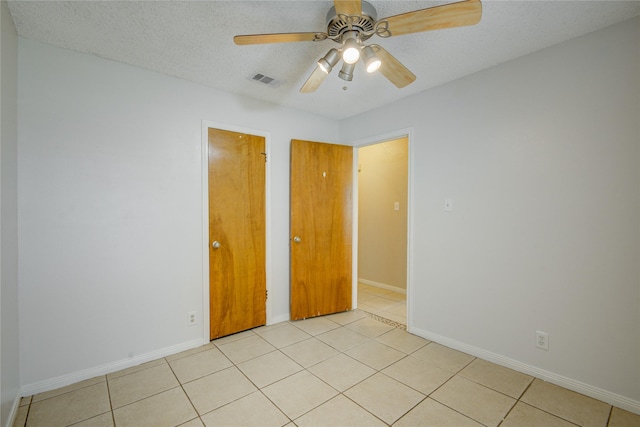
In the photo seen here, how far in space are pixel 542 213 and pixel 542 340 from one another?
0.94 metres

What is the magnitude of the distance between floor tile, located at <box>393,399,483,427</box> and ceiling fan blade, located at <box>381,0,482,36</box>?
7.17 feet

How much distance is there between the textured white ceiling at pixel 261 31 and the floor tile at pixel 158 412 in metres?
2.43

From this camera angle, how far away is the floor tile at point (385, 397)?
1.76 metres

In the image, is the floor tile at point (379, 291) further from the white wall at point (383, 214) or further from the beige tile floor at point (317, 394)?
the beige tile floor at point (317, 394)

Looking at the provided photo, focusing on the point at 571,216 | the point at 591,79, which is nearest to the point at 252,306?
the point at 571,216

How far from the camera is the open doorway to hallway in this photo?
423 cm

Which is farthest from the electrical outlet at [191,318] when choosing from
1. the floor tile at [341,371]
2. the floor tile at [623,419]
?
the floor tile at [623,419]

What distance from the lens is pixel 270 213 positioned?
10.2 feet

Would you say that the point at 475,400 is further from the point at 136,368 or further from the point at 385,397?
the point at 136,368

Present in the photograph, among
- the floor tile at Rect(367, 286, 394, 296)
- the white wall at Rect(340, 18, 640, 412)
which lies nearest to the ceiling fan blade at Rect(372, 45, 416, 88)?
Answer: the white wall at Rect(340, 18, 640, 412)

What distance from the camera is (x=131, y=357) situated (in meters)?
2.30

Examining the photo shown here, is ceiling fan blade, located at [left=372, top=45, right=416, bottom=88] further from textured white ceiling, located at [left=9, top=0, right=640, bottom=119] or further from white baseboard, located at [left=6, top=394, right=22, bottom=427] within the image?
white baseboard, located at [left=6, top=394, right=22, bottom=427]

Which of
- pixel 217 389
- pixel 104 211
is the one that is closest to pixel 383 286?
pixel 217 389

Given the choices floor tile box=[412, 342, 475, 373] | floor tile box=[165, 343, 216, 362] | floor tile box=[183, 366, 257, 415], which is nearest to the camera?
floor tile box=[183, 366, 257, 415]
